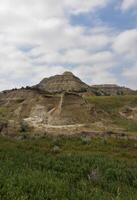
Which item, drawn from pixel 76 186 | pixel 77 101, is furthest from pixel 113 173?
pixel 77 101

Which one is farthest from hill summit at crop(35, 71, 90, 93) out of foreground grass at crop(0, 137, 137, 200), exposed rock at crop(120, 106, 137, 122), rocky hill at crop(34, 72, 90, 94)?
foreground grass at crop(0, 137, 137, 200)

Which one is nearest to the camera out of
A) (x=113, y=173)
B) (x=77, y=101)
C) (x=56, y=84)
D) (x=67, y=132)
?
(x=113, y=173)

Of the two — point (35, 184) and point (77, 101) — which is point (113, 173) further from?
point (77, 101)

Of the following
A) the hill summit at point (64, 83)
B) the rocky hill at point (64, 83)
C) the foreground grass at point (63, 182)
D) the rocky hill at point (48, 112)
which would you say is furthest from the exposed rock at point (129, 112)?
the rocky hill at point (64, 83)

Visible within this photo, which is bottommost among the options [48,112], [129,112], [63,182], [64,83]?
[63,182]

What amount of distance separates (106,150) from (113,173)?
19.7 m

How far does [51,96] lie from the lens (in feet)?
254

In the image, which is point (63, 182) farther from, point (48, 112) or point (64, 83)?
point (64, 83)

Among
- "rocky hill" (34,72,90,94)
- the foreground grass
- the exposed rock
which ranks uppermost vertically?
"rocky hill" (34,72,90,94)

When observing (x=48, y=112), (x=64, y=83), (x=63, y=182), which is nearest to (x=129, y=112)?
(x=48, y=112)

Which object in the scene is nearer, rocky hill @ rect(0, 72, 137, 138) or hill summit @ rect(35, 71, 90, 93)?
rocky hill @ rect(0, 72, 137, 138)

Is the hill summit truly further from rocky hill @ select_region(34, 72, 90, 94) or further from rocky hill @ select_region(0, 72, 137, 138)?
rocky hill @ select_region(0, 72, 137, 138)

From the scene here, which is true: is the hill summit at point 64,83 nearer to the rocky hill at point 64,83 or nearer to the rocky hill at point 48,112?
the rocky hill at point 64,83

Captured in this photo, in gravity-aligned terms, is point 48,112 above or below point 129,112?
above
